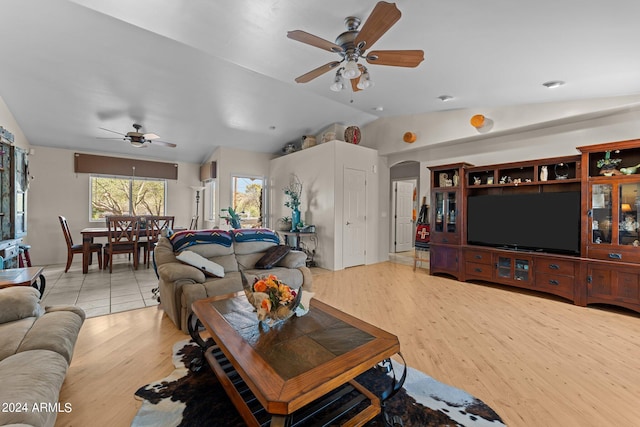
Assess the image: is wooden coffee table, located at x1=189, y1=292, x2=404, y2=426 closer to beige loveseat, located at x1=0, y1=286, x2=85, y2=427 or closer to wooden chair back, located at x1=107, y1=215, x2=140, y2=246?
beige loveseat, located at x1=0, y1=286, x2=85, y2=427

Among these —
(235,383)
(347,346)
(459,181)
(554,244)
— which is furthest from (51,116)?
(554,244)

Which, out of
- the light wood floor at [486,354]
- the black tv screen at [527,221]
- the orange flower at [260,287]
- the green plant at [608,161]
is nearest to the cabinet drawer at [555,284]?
the light wood floor at [486,354]

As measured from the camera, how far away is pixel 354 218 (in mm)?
5621

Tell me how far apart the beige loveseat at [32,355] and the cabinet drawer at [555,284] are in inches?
195

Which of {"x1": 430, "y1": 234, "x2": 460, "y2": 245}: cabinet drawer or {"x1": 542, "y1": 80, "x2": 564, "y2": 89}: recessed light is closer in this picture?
{"x1": 542, "y1": 80, "x2": 564, "y2": 89}: recessed light

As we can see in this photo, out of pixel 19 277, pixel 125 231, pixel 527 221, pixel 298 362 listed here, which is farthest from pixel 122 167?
pixel 527 221

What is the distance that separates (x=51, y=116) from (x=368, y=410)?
6.54m

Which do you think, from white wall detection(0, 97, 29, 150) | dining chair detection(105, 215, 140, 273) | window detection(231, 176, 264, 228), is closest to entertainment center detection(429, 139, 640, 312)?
window detection(231, 176, 264, 228)

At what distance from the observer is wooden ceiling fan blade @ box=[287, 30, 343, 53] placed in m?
2.03

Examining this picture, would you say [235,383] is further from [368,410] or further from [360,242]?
[360,242]

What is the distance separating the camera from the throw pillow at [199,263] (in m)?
2.93

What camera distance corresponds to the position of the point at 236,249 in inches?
142

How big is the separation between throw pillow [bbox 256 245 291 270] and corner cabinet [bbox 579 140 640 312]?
3824 millimetres

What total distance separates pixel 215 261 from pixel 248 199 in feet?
12.8
